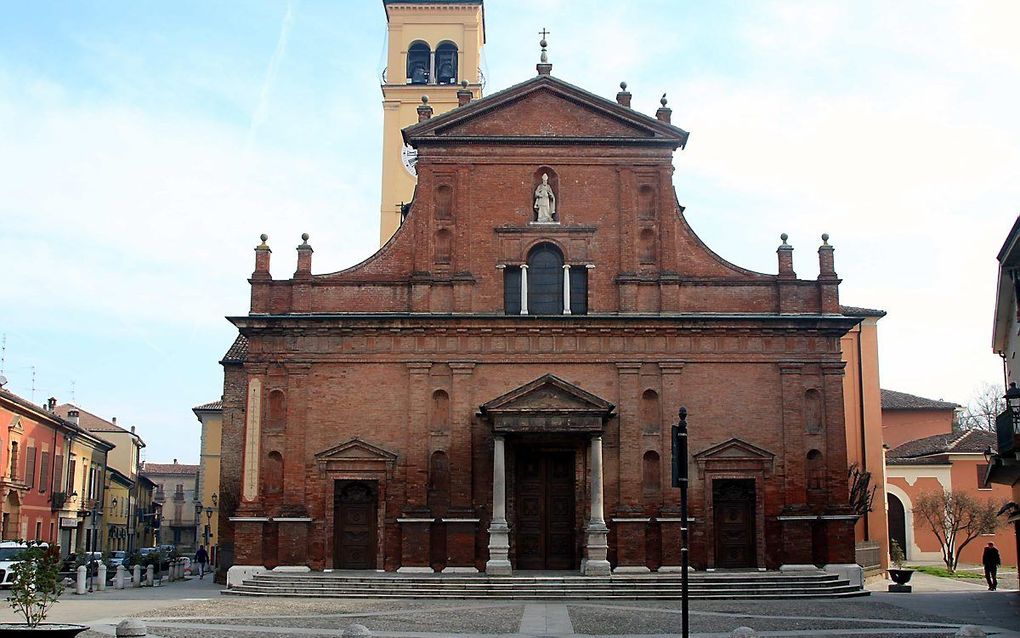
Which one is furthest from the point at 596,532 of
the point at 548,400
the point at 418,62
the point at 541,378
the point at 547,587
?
the point at 418,62

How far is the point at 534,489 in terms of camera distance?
30781 mm

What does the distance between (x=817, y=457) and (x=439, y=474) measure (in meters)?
10.6

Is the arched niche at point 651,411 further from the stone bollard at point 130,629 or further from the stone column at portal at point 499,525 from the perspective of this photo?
the stone bollard at point 130,629

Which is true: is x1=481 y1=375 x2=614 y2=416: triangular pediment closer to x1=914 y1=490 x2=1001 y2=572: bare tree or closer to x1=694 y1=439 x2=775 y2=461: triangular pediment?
x1=694 y1=439 x2=775 y2=461: triangular pediment

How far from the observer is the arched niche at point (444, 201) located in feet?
104

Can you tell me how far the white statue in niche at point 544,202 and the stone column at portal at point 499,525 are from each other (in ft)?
21.9

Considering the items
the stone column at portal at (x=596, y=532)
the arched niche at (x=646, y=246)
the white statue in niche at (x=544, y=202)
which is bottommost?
the stone column at portal at (x=596, y=532)

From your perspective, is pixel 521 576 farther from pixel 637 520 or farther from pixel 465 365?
pixel 465 365

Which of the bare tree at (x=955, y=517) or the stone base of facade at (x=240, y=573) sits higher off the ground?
the bare tree at (x=955, y=517)

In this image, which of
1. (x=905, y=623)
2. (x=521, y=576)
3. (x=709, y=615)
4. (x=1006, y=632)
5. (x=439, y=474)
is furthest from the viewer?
(x=439, y=474)

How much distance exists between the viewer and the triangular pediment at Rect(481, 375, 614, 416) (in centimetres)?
2936

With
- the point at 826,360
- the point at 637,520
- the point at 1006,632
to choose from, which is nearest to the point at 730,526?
the point at 637,520

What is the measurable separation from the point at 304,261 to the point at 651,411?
10968 millimetres

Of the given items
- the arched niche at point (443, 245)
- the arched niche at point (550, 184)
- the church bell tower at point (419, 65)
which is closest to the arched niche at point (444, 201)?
the arched niche at point (443, 245)
